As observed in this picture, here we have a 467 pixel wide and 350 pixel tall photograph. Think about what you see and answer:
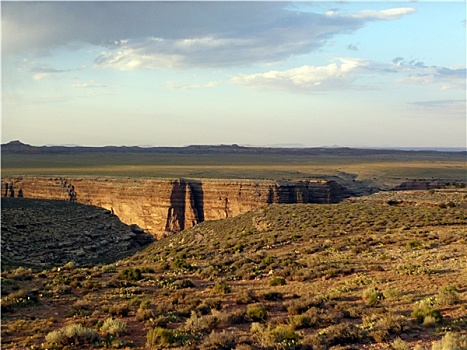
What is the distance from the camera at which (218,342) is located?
9.30 metres

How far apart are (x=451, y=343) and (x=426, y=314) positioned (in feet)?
7.51

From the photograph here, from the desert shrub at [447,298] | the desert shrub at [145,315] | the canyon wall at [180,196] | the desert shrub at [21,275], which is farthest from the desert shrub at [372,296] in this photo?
the canyon wall at [180,196]

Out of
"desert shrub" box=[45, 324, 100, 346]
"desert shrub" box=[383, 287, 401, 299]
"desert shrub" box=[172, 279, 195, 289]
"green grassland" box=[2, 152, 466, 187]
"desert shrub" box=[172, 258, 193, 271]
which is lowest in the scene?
"desert shrub" box=[172, 258, 193, 271]

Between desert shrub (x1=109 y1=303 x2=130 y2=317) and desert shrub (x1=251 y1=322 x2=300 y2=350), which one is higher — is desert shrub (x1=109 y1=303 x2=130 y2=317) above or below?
below

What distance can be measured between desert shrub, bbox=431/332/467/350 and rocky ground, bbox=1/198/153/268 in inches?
880

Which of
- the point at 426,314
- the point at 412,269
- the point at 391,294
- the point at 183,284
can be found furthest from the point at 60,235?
the point at 426,314

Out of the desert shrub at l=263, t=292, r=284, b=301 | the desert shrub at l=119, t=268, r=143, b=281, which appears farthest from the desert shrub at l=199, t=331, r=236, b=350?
the desert shrub at l=119, t=268, r=143, b=281

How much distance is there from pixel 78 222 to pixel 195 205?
13632mm

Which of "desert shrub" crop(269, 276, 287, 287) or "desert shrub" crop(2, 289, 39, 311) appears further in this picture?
"desert shrub" crop(269, 276, 287, 287)

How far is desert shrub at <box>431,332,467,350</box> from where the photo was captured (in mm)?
8406

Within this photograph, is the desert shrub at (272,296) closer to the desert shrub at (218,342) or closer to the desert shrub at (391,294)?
the desert shrub at (391,294)

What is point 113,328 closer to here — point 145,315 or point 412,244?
point 145,315

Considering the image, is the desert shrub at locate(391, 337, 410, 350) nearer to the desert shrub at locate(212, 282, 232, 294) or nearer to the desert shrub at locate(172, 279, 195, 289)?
the desert shrub at locate(212, 282, 232, 294)

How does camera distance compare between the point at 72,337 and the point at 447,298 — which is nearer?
the point at 72,337
